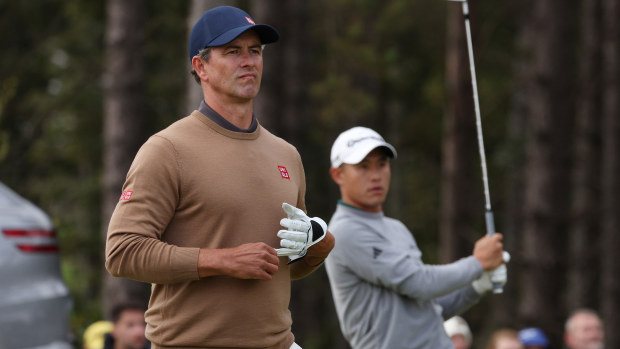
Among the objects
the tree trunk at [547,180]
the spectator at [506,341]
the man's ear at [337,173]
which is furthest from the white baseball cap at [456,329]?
the tree trunk at [547,180]

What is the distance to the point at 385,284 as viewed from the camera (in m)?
4.89

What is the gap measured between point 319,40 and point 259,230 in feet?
74.6

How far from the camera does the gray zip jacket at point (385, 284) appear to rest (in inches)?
191

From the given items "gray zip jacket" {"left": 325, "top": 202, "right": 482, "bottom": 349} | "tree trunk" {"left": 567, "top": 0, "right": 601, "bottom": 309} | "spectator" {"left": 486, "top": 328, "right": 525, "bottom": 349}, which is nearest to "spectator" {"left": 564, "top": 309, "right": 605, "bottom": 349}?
"spectator" {"left": 486, "top": 328, "right": 525, "bottom": 349}

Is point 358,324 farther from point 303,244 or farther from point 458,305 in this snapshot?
point 303,244

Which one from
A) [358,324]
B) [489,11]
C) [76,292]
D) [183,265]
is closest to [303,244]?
[183,265]

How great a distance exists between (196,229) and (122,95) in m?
8.02

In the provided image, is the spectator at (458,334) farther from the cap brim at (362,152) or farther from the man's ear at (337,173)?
the cap brim at (362,152)

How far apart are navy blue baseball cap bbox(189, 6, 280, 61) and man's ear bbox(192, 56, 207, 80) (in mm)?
32

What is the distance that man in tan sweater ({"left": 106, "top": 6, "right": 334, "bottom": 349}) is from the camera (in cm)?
333

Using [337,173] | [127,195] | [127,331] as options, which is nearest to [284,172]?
[127,195]

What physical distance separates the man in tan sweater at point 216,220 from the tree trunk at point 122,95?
755 centimetres

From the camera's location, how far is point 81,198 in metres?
20.7

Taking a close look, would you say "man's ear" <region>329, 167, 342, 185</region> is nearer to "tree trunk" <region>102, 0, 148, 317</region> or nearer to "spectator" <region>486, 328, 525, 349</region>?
"spectator" <region>486, 328, 525, 349</region>
